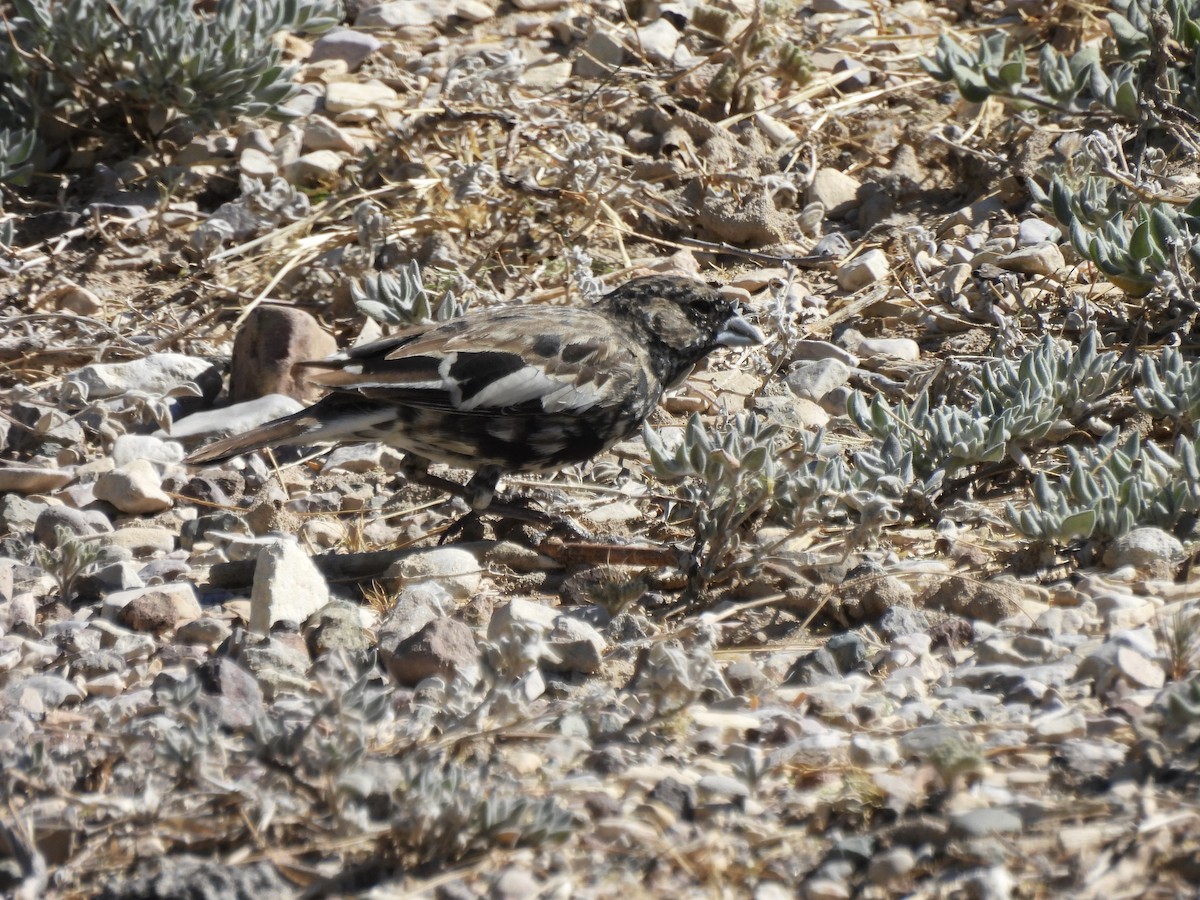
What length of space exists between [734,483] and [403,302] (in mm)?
2219

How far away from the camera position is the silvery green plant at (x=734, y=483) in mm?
4215

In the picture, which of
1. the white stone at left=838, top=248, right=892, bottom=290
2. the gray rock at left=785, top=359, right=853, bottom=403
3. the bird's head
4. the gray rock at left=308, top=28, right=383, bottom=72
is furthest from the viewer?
the gray rock at left=308, top=28, right=383, bottom=72

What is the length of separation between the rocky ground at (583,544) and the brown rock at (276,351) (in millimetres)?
17

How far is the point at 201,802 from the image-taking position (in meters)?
3.01

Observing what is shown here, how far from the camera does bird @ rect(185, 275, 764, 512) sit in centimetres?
512

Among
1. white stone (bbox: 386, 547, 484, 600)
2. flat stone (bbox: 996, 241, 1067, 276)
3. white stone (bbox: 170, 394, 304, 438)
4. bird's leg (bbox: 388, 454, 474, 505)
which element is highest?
flat stone (bbox: 996, 241, 1067, 276)

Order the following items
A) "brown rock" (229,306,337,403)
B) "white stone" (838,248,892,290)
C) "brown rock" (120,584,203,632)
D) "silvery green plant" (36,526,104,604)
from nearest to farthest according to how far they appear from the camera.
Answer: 1. "brown rock" (120,584,203,632)
2. "silvery green plant" (36,526,104,604)
3. "brown rock" (229,306,337,403)
4. "white stone" (838,248,892,290)

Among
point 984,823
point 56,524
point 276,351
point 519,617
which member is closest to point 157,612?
point 56,524

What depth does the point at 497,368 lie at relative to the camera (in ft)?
17.1

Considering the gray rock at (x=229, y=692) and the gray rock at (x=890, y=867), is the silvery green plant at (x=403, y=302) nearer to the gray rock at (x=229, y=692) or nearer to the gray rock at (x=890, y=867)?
the gray rock at (x=229, y=692)

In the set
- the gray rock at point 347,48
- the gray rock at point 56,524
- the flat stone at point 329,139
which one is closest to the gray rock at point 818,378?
the gray rock at point 56,524

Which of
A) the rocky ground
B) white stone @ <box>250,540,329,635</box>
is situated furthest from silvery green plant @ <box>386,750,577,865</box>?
white stone @ <box>250,540,329,635</box>

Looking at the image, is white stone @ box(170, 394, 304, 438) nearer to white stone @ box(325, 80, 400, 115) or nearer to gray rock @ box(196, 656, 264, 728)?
white stone @ box(325, 80, 400, 115)

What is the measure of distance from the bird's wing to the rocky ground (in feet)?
1.22
